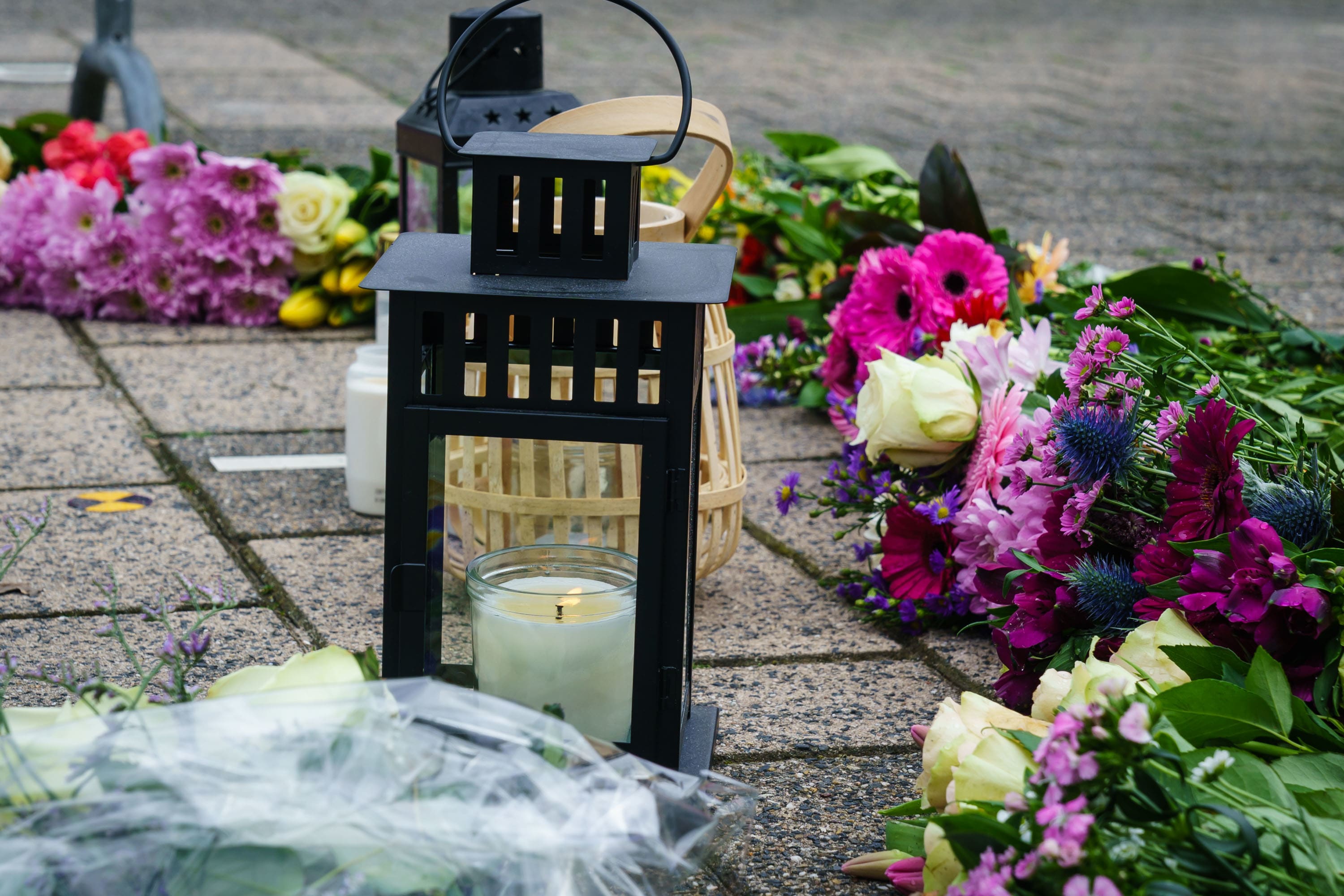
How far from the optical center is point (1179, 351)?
1.48 metres

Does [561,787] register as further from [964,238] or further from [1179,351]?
[964,238]

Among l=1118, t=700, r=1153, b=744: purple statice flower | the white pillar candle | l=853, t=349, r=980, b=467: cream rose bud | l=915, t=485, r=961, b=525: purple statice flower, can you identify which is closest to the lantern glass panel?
the white pillar candle

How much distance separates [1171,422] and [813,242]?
1.62 m

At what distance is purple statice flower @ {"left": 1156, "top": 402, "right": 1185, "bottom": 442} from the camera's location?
1.39m

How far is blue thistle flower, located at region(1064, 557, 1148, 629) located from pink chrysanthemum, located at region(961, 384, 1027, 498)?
0.88ft

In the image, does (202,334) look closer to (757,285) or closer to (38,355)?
(38,355)

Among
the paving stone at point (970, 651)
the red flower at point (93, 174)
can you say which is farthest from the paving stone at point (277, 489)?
the red flower at point (93, 174)

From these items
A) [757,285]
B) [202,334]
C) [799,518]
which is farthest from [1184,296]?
[202,334]

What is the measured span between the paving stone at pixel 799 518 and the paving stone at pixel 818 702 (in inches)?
10.1

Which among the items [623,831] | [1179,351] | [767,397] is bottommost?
[767,397]

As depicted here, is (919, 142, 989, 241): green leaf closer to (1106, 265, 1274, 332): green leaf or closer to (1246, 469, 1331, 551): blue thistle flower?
(1106, 265, 1274, 332): green leaf

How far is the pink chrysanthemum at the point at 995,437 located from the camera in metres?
1.71

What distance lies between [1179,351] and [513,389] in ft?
2.32

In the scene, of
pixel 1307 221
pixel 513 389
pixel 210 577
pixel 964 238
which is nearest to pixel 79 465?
pixel 210 577
